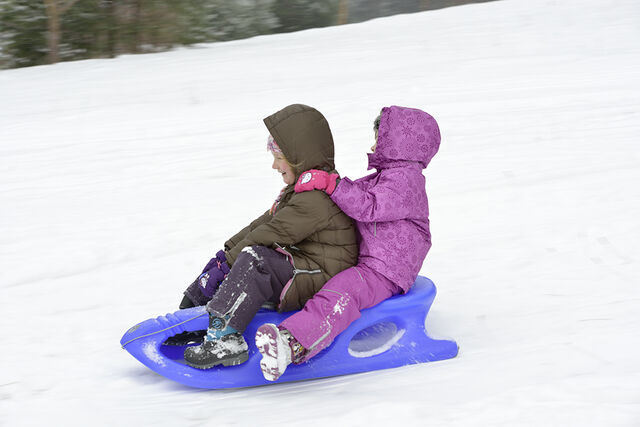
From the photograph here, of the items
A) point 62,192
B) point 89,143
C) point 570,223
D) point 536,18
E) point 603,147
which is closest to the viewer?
point 570,223

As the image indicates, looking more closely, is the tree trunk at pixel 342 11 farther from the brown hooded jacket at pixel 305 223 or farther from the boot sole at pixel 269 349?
the boot sole at pixel 269 349

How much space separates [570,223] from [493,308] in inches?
58.2

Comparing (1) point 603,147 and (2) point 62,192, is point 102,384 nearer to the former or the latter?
(2) point 62,192

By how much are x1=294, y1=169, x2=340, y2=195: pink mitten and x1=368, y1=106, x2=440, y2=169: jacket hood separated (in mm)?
315

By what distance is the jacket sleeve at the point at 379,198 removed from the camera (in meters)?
2.96

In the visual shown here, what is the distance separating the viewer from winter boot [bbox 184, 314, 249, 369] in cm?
289

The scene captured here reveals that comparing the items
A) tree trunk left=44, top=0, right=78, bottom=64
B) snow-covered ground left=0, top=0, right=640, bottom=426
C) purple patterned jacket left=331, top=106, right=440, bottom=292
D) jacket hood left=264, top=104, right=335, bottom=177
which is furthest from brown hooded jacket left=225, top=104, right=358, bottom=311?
tree trunk left=44, top=0, right=78, bottom=64

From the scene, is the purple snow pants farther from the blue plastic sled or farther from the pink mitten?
the pink mitten

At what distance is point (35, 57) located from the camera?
35.7ft

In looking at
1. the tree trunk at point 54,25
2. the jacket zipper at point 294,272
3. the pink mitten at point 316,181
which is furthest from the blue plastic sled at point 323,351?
the tree trunk at point 54,25

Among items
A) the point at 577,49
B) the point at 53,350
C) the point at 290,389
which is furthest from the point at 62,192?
the point at 577,49

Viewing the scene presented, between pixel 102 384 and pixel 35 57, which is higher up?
pixel 35 57

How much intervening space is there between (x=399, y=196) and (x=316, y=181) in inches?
14.7

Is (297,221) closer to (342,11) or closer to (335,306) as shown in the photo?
(335,306)
